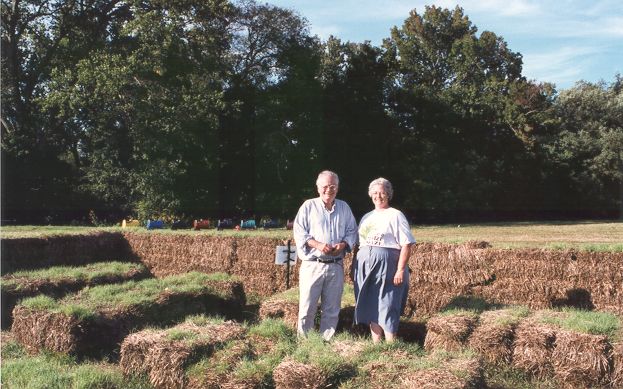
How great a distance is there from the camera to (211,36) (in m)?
28.9

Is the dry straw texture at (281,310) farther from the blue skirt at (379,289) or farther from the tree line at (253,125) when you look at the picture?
the tree line at (253,125)

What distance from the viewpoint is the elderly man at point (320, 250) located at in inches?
226

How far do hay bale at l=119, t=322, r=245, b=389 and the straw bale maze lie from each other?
11 mm

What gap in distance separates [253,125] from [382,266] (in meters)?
26.1

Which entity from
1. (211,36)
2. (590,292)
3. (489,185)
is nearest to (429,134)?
(489,185)

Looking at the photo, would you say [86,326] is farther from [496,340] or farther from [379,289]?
[496,340]

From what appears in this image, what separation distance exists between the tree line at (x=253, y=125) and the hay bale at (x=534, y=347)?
22404mm

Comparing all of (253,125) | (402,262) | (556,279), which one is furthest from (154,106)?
(402,262)

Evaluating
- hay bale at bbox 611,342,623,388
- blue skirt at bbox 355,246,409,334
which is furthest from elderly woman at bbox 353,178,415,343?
hay bale at bbox 611,342,623,388

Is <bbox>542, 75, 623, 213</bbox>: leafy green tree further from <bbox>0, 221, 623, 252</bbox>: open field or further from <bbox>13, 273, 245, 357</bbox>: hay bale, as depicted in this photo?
<bbox>13, 273, 245, 357</bbox>: hay bale

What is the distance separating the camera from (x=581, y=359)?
5.27m

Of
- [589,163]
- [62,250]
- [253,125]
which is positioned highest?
[253,125]

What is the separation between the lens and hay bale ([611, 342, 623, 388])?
5102 millimetres

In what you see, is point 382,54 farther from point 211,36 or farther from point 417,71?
point 211,36
